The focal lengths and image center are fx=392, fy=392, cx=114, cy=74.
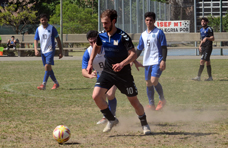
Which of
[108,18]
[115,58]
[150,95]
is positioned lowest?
[150,95]

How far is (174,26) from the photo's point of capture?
96.7ft

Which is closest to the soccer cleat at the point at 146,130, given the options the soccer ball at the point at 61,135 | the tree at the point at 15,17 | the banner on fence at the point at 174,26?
the soccer ball at the point at 61,135

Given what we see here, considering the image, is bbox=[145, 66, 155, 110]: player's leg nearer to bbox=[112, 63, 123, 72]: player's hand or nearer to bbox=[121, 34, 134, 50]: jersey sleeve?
bbox=[121, 34, 134, 50]: jersey sleeve

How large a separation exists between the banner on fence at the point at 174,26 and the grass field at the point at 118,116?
1738 centimetres

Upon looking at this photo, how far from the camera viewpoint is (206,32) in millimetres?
13609

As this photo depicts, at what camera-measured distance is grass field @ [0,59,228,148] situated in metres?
5.57

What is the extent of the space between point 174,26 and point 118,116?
74.9 feet

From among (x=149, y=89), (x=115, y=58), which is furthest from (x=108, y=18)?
(x=149, y=89)

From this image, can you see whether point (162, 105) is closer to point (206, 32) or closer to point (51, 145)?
point (51, 145)

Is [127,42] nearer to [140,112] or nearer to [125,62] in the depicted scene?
[125,62]

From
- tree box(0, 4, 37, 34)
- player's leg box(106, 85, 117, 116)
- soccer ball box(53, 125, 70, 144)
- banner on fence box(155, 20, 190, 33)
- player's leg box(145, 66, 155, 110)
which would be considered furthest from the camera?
tree box(0, 4, 37, 34)

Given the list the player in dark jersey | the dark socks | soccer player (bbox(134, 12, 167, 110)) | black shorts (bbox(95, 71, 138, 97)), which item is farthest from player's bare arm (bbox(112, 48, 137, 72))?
soccer player (bbox(134, 12, 167, 110))

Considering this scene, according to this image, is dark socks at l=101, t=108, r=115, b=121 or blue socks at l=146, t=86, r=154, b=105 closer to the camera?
dark socks at l=101, t=108, r=115, b=121

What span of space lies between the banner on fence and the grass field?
17384 millimetres
